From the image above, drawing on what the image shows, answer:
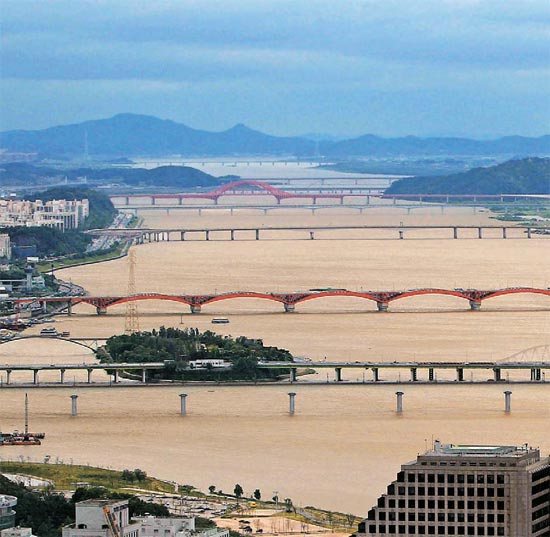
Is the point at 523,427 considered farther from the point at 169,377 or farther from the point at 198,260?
the point at 198,260

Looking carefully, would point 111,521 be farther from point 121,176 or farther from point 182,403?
point 121,176

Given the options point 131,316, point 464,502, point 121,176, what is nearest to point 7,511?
point 464,502

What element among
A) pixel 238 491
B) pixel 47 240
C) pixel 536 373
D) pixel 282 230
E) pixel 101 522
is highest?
pixel 282 230

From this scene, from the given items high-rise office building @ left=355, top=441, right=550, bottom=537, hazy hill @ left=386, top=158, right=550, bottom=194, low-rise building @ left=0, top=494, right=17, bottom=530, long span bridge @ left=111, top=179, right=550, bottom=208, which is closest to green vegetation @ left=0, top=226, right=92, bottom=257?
long span bridge @ left=111, top=179, right=550, bottom=208

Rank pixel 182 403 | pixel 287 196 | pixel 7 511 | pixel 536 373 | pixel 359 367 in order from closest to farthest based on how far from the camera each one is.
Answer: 1. pixel 7 511
2. pixel 182 403
3. pixel 359 367
4. pixel 536 373
5. pixel 287 196

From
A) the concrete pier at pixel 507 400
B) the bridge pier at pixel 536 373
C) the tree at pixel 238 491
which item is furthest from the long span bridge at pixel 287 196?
the tree at pixel 238 491

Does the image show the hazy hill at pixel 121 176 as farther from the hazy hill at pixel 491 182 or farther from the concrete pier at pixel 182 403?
the concrete pier at pixel 182 403
